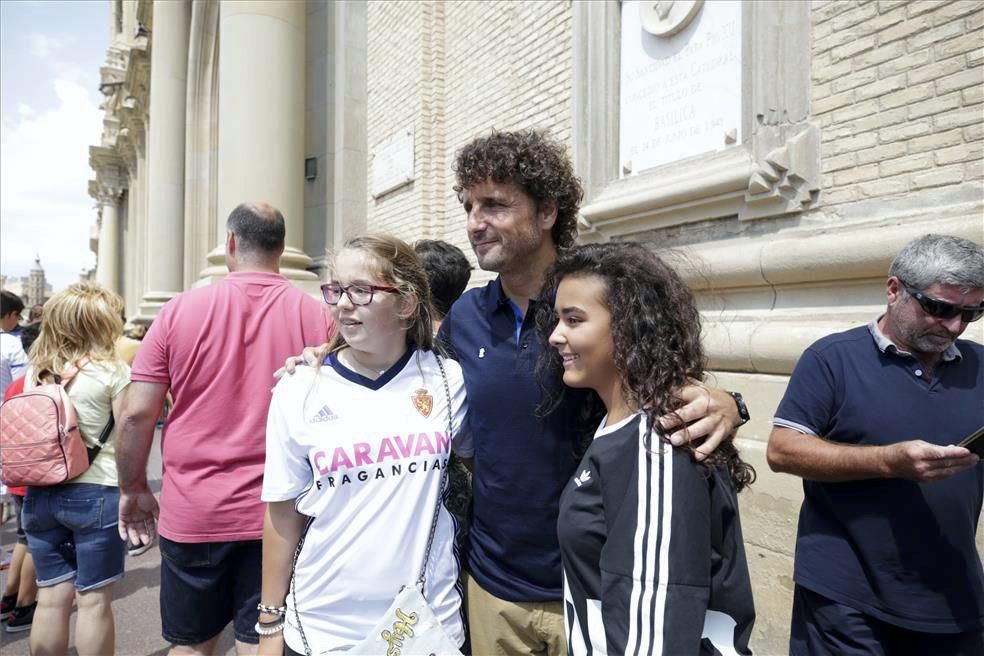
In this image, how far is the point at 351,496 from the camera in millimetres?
1794

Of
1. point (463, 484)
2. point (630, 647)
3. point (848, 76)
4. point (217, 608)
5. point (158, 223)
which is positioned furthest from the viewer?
point (158, 223)

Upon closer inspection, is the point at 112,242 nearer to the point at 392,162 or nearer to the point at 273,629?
the point at 392,162

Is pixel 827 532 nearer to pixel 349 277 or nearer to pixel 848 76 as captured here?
pixel 349 277

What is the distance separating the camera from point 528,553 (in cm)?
183

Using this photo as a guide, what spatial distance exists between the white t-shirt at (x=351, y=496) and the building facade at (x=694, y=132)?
76.7 inches

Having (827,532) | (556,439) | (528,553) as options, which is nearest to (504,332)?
(556,439)

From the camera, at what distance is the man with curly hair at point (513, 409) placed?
5.94 ft

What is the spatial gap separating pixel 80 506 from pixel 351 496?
2090 mm

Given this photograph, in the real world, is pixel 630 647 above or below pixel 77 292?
below

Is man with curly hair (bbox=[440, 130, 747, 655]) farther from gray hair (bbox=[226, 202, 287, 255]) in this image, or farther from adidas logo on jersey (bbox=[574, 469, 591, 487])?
gray hair (bbox=[226, 202, 287, 255])

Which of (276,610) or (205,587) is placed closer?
(276,610)

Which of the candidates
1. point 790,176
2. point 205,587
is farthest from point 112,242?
point 790,176

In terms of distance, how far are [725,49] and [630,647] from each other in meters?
4.32

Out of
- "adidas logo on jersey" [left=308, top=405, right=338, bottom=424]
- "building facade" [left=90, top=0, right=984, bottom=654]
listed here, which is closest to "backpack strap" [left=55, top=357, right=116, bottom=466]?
"adidas logo on jersey" [left=308, top=405, right=338, bottom=424]
